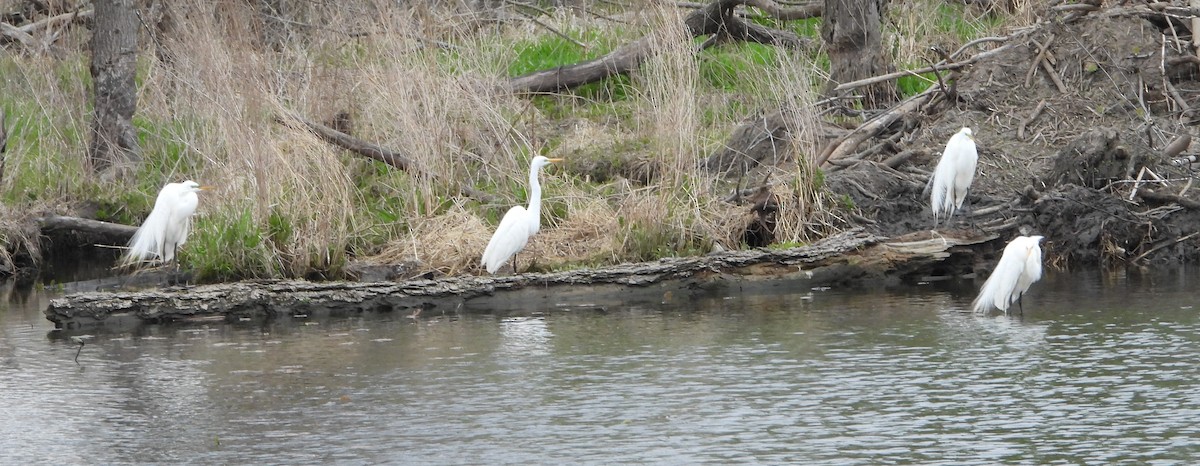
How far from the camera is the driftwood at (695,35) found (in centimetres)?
1415

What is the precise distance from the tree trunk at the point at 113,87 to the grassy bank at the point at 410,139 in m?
0.18

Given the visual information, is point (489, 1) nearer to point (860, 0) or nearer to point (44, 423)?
point (860, 0)

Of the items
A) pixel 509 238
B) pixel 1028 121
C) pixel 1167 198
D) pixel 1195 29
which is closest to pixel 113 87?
pixel 509 238

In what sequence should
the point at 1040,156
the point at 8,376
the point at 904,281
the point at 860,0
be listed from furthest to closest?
the point at 860,0, the point at 1040,156, the point at 904,281, the point at 8,376

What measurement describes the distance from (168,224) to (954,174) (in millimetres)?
5848

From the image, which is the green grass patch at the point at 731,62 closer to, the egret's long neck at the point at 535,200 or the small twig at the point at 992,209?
the small twig at the point at 992,209

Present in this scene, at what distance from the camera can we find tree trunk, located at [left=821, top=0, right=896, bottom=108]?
12609 mm

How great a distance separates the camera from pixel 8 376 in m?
7.18

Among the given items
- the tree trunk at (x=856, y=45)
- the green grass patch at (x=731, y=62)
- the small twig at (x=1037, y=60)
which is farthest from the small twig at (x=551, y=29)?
the small twig at (x=1037, y=60)

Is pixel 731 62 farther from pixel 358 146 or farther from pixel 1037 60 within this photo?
pixel 358 146

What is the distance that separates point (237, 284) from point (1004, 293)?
4880mm

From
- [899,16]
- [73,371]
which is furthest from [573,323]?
[899,16]

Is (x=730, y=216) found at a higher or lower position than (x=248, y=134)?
lower

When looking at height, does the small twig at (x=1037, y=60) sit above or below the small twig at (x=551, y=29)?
below
